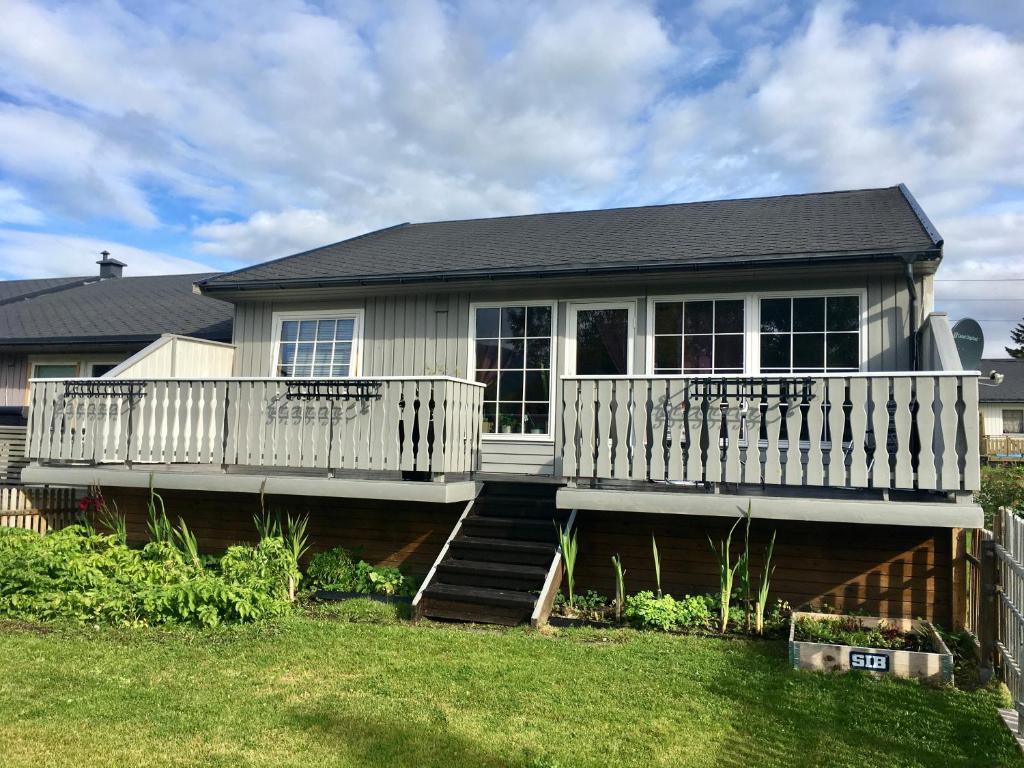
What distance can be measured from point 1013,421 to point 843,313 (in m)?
36.0

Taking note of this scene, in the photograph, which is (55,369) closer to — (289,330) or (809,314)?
(289,330)

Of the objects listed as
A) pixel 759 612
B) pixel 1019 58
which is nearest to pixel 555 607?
pixel 759 612

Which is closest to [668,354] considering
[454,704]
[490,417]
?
[490,417]

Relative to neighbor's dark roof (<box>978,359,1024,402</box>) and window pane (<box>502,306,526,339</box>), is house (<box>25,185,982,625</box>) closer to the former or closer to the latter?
window pane (<box>502,306,526,339</box>)

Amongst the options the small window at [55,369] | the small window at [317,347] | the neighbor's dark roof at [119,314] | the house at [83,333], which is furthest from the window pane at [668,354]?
the small window at [55,369]

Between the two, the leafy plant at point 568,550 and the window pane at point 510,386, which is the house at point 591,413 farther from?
the leafy plant at point 568,550

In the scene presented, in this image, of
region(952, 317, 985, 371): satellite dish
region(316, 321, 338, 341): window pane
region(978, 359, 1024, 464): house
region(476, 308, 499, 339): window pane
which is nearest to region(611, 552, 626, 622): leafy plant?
region(476, 308, 499, 339): window pane

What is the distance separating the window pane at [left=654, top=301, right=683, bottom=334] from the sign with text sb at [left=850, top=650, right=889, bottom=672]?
13.9 feet

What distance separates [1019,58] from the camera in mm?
9617

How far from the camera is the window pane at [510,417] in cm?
917

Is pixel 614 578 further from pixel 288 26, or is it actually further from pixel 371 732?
pixel 288 26

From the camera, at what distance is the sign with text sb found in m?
5.33

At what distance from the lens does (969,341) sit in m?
7.91

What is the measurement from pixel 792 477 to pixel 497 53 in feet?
25.4
